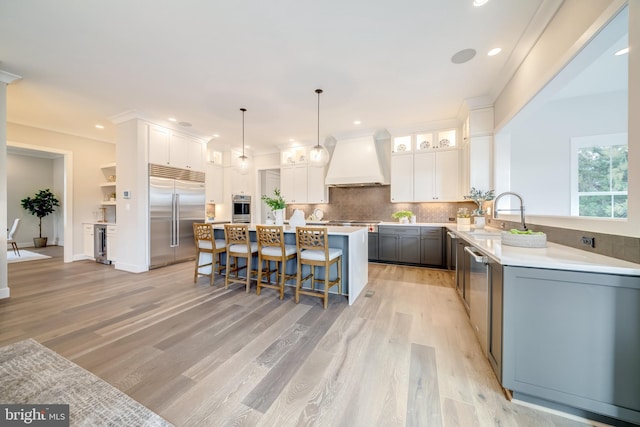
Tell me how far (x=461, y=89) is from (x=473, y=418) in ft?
12.5

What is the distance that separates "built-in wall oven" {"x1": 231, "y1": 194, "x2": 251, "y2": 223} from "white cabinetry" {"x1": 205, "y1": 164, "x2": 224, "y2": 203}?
390 mm

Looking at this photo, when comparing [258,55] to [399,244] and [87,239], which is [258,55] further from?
[87,239]

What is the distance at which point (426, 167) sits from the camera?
474 centimetres

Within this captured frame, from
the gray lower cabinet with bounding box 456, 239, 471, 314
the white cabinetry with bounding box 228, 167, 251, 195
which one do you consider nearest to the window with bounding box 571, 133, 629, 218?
the gray lower cabinet with bounding box 456, 239, 471, 314

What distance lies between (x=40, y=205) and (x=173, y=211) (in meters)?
5.37

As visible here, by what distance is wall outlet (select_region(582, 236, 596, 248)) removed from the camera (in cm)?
151

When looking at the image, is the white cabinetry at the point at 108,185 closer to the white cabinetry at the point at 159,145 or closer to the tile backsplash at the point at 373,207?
the white cabinetry at the point at 159,145

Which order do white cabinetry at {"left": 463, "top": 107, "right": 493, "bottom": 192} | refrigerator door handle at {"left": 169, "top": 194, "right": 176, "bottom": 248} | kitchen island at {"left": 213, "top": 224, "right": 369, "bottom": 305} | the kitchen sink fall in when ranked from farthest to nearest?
refrigerator door handle at {"left": 169, "top": 194, "right": 176, "bottom": 248} < white cabinetry at {"left": 463, "top": 107, "right": 493, "bottom": 192} < kitchen island at {"left": 213, "top": 224, "right": 369, "bottom": 305} < the kitchen sink

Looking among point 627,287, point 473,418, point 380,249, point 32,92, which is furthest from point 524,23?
point 32,92

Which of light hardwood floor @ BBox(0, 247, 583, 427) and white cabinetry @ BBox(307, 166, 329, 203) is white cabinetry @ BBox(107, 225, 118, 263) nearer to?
light hardwood floor @ BBox(0, 247, 583, 427)

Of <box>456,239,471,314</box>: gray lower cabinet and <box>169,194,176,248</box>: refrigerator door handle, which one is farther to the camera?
<box>169,194,176,248</box>: refrigerator door handle

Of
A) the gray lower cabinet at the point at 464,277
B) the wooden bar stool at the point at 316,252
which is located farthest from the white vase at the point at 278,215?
the gray lower cabinet at the point at 464,277

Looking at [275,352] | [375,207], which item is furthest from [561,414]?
[375,207]

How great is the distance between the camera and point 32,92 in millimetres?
3469
